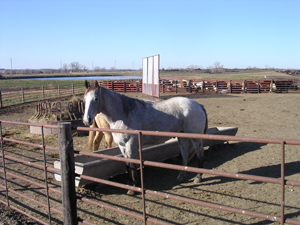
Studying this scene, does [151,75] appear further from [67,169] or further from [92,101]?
[67,169]

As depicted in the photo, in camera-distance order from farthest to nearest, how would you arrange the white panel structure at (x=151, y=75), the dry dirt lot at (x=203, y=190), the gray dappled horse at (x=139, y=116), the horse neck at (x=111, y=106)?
1. the white panel structure at (x=151, y=75)
2. the horse neck at (x=111, y=106)
3. the gray dappled horse at (x=139, y=116)
4. the dry dirt lot at (x=203, y=190)

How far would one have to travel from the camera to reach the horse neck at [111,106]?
168 inches

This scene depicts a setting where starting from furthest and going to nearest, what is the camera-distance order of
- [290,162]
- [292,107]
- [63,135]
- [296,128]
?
1. [292,107]
2. [296,128]
3. [290,162]
4. [63,135]

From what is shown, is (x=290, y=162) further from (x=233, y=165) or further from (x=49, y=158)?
(x=49, y=158)

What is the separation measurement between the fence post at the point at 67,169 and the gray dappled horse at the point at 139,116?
116 cm

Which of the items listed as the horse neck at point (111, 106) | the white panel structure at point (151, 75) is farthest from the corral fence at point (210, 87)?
the horse neck at point (111, 106)

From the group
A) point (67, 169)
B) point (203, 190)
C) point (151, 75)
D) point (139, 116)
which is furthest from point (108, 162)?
point (151, 75)

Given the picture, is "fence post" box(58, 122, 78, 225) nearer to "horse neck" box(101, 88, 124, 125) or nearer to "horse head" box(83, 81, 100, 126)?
"horse head" box(83, 81, 100, 126)

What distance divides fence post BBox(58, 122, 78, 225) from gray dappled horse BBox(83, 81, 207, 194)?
116cm

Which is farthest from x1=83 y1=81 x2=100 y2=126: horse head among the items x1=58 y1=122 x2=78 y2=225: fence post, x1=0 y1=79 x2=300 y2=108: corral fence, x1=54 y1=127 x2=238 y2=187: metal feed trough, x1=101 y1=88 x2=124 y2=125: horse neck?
x1=0 y1=79 x2=300 y2=108: corral fence

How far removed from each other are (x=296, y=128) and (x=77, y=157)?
751 centimetres

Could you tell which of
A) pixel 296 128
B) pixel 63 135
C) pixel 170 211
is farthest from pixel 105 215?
pixel 296 128

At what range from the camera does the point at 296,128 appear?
8906 millimetres

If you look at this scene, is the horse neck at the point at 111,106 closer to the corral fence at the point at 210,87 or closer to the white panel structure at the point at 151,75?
the white panel structure at the point at 151,75
